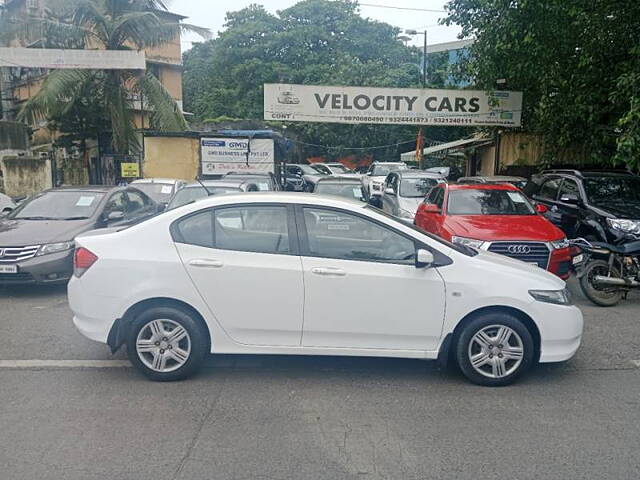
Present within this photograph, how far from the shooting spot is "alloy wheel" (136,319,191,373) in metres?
4.43

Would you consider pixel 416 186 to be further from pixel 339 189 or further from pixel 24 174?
pixel 24 174

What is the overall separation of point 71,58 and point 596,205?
15.4 metres

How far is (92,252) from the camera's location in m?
4.46

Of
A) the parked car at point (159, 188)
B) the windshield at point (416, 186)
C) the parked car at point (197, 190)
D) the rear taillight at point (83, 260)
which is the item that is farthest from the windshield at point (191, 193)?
the rear taillight at point (83, 260)

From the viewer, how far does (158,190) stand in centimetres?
1304

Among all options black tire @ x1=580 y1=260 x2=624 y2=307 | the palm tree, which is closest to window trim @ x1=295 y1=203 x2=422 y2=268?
black tire @ x1=580 y1=260 x2=624 y2=307

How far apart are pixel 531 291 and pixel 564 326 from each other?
42cm

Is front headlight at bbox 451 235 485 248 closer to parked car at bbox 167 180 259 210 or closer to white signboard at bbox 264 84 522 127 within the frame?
parked car at bbox 167 180 259 210

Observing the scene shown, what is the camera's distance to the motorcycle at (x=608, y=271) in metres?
6.93

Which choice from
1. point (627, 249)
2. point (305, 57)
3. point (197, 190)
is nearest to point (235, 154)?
point (197, 190)

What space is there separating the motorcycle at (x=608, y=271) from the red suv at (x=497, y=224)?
1.01 ft

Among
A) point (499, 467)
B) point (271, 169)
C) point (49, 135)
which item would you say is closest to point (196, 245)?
point (499, 467)

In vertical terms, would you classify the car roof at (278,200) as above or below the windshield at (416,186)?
above

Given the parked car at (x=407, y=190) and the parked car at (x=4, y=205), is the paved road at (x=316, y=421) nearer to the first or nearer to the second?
the parked car at (x=407, y=190)
